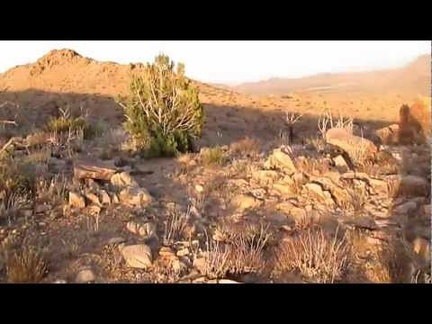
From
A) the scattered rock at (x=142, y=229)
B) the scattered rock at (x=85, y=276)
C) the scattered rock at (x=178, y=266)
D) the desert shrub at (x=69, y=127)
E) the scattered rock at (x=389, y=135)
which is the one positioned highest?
the scattered rock at (x=389, y=135)

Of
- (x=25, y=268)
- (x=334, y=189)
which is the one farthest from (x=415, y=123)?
(x=25, y=268)

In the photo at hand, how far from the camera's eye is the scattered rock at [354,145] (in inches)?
348

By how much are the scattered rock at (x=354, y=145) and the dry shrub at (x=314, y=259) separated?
11.2ft

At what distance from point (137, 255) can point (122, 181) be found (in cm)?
241

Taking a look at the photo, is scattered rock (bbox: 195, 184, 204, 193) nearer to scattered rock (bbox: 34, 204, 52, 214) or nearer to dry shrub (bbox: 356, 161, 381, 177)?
scattered rock (bbox: 34, 204, 52, 214)

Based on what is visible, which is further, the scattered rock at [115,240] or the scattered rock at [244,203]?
the scattered rock at [244,203]

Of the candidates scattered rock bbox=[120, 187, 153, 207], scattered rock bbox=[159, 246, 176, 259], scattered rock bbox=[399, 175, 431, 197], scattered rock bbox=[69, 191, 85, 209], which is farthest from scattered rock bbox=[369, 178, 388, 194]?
scattered rock bbox=[69, 191, 85, 209]

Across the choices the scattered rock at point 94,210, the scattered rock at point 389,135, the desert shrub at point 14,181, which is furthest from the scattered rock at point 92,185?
the scattered rock at point 389,135

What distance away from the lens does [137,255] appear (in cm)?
525

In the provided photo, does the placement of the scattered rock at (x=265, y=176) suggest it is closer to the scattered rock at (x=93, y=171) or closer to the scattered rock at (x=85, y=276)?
the scattered rock at (x=93, y=171)

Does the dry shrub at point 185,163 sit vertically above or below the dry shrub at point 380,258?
above

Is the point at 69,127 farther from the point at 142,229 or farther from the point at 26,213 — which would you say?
the point at 142,229

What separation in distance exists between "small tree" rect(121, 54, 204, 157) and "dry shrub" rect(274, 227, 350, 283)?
16.2 feet

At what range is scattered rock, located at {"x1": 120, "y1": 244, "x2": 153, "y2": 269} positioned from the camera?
5188 mm
